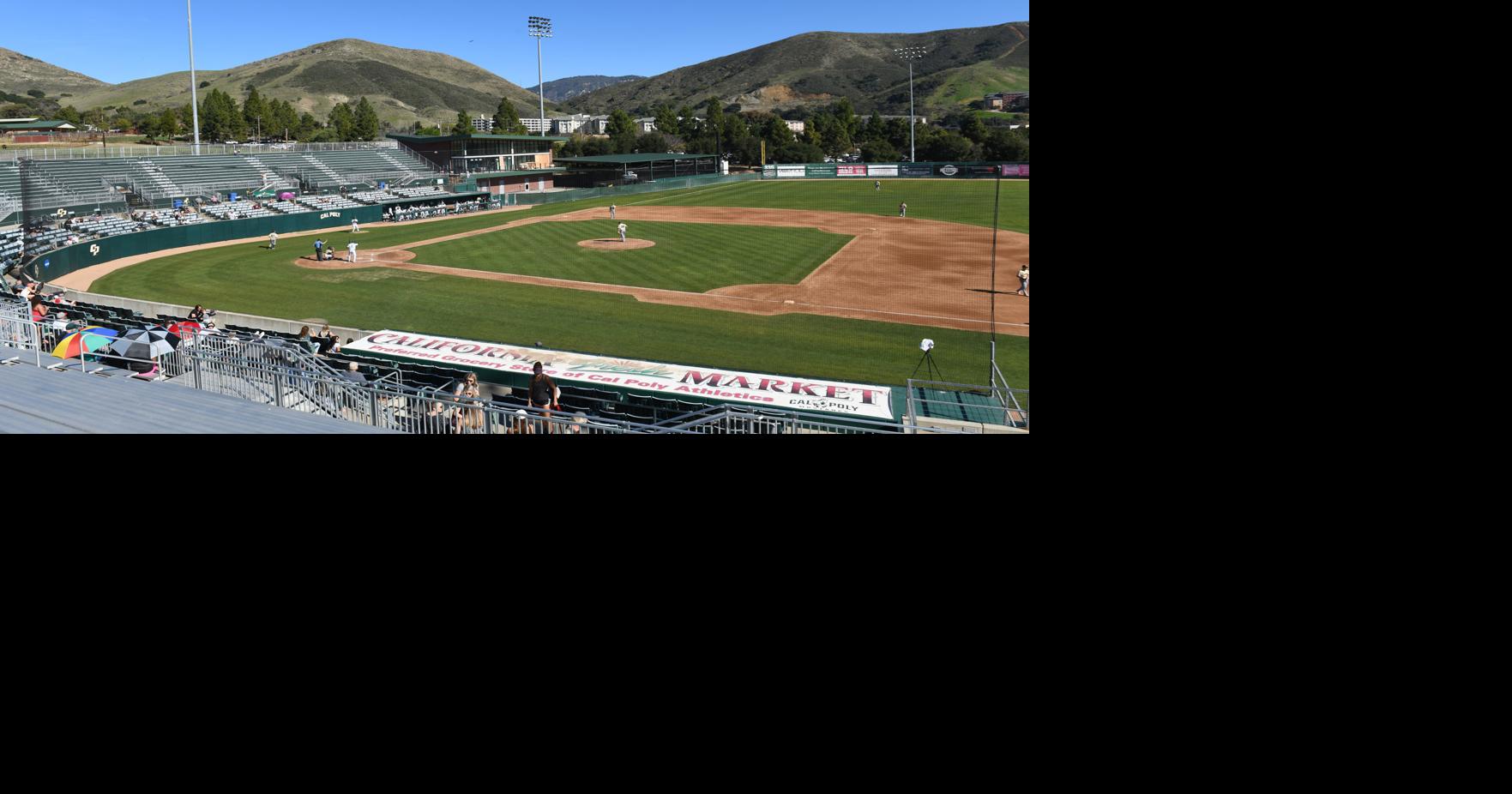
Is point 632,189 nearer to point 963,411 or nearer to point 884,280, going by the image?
point 884,280

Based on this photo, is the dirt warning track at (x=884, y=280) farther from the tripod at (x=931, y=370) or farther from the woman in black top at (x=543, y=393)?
the woman in black top at (x=543, y=393)

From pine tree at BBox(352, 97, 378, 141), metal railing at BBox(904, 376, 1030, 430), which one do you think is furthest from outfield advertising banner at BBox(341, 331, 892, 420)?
pine tree at BBox(352, 97, 378, 141)

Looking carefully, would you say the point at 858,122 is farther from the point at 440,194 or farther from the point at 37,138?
the point at 37,138

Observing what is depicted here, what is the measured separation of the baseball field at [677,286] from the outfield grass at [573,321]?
0.16ft

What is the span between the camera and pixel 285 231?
28531 millimetres

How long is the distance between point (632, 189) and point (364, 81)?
1487 inches

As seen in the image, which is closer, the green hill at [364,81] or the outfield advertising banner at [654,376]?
the outfield advertising banner at [654,376]

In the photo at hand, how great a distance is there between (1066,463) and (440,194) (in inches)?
1423

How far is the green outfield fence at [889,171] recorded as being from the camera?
38938 millimetres

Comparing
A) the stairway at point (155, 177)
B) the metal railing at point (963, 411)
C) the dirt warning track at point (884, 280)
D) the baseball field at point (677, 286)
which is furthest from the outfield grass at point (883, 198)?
the metal railing at point (963, 411)

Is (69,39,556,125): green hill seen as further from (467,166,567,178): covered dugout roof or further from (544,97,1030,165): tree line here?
(467,166,567,178): covered dugout roof

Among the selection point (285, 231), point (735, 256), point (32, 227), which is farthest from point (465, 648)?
point (285, 231)

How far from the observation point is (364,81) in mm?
69688

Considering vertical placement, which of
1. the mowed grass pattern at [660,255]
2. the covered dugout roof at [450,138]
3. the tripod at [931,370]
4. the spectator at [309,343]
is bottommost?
the tripod at [931,370]
